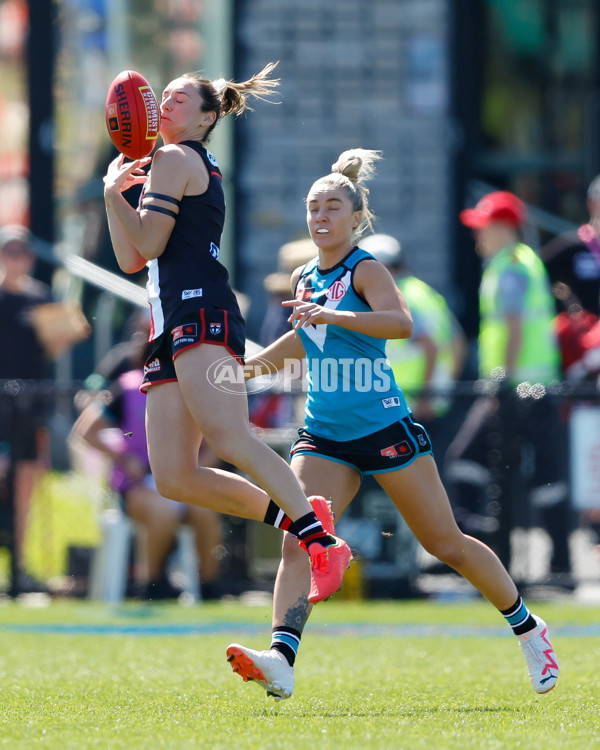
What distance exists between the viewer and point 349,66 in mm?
13172

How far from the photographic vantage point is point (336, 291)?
215 inches

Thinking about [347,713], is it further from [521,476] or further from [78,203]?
[78,203]

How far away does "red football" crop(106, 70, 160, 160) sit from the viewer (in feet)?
18.0

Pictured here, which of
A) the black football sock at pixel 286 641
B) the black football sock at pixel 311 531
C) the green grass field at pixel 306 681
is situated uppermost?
the black football sock at pixel 311 531

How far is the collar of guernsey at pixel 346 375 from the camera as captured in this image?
213 inches

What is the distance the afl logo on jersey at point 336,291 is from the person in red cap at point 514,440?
4442 millimetres

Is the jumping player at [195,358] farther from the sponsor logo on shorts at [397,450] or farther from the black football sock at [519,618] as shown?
the black football sock at [519,618]

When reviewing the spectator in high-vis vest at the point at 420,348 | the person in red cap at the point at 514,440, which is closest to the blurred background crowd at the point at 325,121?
the spectator in high-vis vest at the point at 420,348

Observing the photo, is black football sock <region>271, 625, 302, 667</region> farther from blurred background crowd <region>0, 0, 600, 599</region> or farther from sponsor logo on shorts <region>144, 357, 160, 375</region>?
blurred background crowd <region>0, 0, 600, 599</region>

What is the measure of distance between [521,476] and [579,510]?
43 cm

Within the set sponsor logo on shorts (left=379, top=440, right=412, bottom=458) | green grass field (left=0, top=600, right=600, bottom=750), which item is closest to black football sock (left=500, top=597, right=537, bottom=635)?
green grass field (left=0, top=600, right=600, bottom=750)

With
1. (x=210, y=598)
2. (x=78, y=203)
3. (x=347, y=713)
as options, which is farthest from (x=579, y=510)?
(x=78, y=203)

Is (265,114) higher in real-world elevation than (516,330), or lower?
higher

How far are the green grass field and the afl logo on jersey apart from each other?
1.46m
